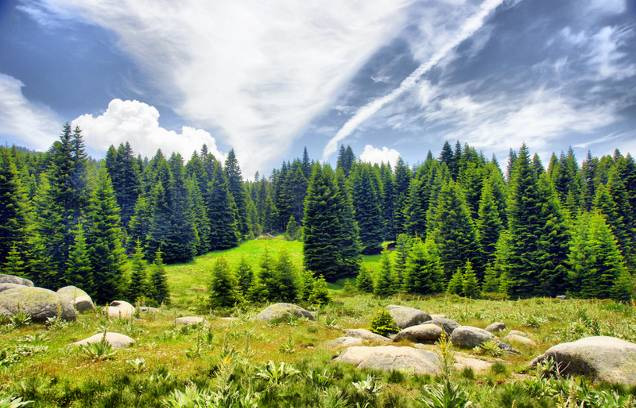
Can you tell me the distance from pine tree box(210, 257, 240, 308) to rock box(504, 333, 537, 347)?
21.5m

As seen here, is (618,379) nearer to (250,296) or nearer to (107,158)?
(250,296)

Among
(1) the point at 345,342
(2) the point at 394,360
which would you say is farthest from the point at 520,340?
(2) the point at 394,360

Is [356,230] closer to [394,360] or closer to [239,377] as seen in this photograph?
[394,360]

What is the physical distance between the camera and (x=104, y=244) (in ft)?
114

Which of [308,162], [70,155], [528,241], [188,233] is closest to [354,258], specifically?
[528,241]

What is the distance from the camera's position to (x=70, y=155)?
39188 millimetres

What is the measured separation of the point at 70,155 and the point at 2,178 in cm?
932

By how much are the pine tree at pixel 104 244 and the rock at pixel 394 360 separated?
106 feet

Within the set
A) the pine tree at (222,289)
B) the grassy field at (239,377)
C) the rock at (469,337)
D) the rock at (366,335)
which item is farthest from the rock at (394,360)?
the pine tree at (222,289)

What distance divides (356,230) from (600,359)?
49.3 m

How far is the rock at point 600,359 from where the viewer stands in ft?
25.9

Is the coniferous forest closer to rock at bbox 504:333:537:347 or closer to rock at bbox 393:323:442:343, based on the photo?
rock at bbox 393:323:442:343

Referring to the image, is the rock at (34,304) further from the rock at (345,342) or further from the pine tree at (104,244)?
the pine tree at (104,244)

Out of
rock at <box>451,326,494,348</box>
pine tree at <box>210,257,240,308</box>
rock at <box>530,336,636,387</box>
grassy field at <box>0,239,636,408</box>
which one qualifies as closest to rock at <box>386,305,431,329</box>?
rock at <box>451,326,494,348</box>
